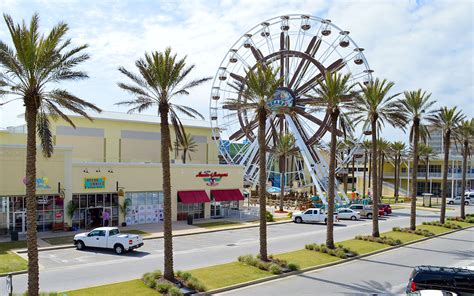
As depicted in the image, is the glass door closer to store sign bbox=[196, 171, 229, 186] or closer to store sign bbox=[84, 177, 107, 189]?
store sign bbox=[84, 177, 107, 189]

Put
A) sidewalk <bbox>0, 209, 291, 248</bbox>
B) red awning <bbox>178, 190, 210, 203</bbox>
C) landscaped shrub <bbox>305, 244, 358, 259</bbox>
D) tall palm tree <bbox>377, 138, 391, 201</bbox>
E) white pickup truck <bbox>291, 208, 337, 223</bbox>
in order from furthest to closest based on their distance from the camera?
tall palm tree <bbox>377, 138, 391, 201</bbox> < white pickup truck <bbox>291, 208, 337, 223</bbox> < red awning <bbox>178, 190, 210, 203</bbox> < sidewalk <bbox>0, 209, 291, 248</bbox> < landscaped shrub <bbox>305, 244, 358, 259</bbox>

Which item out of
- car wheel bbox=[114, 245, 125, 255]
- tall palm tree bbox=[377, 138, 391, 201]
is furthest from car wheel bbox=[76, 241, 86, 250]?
tall palm tree bbox=[377, 138, 391, 201]

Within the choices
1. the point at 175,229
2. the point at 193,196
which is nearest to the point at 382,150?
the point at 193,196

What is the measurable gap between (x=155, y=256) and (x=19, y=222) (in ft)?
44.5

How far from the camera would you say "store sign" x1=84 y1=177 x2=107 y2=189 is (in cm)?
3848

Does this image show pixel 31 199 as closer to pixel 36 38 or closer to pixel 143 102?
pixel 36 38

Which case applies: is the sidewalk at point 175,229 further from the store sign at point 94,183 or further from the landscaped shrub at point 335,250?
the landscaped shrub at point 335,250

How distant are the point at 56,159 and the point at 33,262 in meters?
21.8

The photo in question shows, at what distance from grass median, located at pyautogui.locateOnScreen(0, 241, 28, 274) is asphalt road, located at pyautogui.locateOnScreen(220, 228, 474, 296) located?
11519 mm

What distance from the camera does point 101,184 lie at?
129ft

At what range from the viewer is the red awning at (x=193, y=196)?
45219 mm

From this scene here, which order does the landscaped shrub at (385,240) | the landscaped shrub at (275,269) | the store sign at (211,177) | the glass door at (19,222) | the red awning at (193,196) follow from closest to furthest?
the landscaped shrub at (275,269)
the landscaped shrub at (385,240)
the glass door at (19,222)
the red awning at (193,196)
the store sign at (211,177)

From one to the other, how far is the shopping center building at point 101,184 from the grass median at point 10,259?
185 inches

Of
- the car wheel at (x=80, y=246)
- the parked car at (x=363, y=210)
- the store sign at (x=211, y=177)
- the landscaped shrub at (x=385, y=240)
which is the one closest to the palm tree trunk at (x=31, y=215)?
the car wheel at (x=80, y=246)
